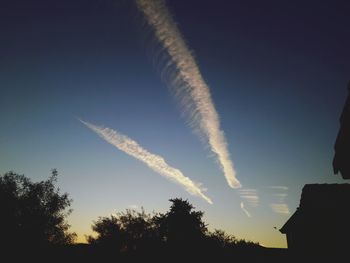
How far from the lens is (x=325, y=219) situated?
1628cm

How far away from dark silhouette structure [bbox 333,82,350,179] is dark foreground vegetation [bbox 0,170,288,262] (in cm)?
1767

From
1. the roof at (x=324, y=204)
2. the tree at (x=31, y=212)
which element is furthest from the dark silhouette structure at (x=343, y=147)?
the tree at (x=31, y=212)

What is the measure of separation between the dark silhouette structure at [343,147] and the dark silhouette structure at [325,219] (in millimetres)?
11685

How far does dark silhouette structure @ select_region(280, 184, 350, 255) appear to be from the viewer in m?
15.7

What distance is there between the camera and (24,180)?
51875mm

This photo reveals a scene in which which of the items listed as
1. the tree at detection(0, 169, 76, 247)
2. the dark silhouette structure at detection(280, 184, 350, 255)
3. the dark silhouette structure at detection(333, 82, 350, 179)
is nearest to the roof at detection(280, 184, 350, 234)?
the dark silhouette structure at detection(280, 184, 350, 255)

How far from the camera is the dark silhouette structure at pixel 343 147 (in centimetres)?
442

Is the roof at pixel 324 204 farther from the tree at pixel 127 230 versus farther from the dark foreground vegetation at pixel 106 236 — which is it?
the tree at pixel 127 230

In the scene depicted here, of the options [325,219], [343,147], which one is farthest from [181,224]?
[343,147]

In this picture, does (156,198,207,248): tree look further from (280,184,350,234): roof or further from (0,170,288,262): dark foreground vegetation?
(280,184,350,234): roof

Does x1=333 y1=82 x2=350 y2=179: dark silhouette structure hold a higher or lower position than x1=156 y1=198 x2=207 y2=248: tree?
lower

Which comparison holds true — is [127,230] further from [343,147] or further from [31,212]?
[343,147]

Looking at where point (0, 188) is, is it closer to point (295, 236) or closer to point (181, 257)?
point (181, 257)

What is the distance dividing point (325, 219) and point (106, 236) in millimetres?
68139
